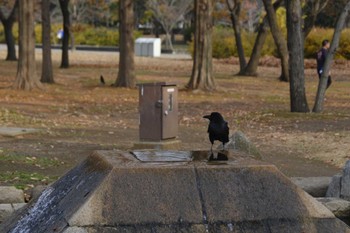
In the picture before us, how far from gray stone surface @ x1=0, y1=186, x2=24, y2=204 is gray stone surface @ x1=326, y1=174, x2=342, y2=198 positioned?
3.39 meters

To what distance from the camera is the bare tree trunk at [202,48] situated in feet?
92.4

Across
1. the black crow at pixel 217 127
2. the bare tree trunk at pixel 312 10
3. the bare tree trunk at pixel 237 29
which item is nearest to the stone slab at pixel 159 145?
the black crow at pixel 217 127

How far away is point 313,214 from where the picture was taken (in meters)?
6.17

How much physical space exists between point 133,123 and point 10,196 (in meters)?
10.7

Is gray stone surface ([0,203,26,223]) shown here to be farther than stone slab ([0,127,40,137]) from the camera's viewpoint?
No

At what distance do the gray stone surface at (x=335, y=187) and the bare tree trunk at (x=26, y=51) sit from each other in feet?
61.1

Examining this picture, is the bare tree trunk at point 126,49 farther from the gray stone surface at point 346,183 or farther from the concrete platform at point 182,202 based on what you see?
the concrete platform at point 182,202

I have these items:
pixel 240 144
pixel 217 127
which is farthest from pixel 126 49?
pixel 217 127

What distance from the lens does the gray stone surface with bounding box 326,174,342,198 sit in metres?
9.37

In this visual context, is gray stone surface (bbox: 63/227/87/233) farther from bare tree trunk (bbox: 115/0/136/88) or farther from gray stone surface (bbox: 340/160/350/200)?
bare tree trunk (bbox: 115/0/136/88)

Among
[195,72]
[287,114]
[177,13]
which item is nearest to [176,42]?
[177,13]

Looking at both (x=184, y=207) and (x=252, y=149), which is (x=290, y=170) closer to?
(x=252, y=149)

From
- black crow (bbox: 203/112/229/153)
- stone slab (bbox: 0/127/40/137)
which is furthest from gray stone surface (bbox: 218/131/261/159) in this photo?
stone slab (bbox: 0/127/40/137)

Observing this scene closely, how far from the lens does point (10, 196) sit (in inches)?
355
